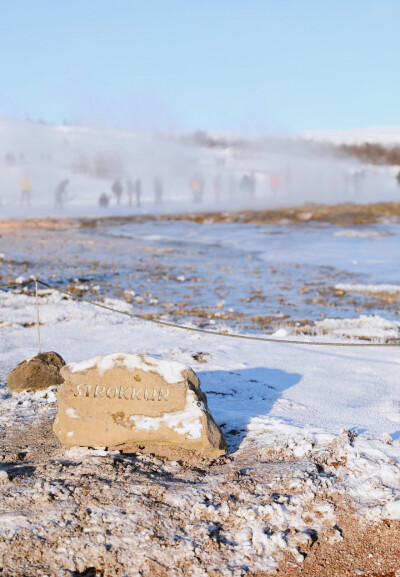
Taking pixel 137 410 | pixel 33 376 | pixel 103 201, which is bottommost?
pixel 33 376

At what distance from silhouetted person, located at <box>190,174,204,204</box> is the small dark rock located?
42330mm

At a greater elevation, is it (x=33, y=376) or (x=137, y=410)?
(x=137, y=410)

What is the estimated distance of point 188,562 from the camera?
284 centimetres

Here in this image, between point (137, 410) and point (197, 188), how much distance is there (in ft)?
149

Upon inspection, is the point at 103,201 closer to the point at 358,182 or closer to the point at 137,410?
the point at 358,182

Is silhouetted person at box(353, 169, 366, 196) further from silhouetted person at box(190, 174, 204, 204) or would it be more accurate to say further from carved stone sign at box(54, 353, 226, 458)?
carved stone sign at box(54, 353, 226, 458)

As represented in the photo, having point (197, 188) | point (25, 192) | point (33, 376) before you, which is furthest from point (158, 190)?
point (33, 376)

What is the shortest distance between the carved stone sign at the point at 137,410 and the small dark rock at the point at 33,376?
1.29 metres

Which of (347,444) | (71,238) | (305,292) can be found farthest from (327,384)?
(71,238)

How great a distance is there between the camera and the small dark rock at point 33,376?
17.3 feet

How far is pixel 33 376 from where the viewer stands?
5.29m

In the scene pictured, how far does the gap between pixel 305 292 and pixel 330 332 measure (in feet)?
12.5

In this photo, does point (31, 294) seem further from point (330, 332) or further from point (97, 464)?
point (97, 464)

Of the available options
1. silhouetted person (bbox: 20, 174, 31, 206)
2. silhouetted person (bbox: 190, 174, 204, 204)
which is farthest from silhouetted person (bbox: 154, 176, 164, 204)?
silhouetted person (bbox: 20, 174, 31, 206)
